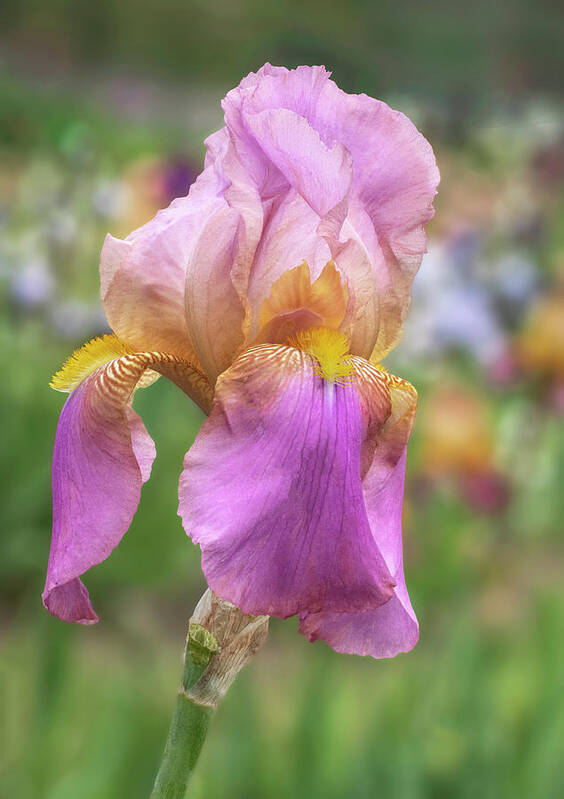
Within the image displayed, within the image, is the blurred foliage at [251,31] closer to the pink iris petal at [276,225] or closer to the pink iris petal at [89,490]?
the pink iris petal at [276,225]

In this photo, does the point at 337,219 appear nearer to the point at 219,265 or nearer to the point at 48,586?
the point at 219,265

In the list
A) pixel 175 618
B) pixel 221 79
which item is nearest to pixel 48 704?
pixel 175 618

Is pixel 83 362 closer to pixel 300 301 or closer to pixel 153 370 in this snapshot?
pixel 153 370

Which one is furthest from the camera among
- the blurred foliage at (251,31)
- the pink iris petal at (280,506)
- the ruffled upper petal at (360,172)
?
the blurred foliage at (251,31)

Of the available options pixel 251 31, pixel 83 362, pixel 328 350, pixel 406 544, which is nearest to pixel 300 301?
pixel 328 350

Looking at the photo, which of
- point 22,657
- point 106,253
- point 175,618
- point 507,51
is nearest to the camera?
point 106,253

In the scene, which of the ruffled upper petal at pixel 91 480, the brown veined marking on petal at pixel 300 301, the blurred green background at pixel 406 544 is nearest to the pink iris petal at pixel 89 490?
the ruffled upper petal at pixel 91 480

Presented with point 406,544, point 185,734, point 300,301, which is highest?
point 300,301
